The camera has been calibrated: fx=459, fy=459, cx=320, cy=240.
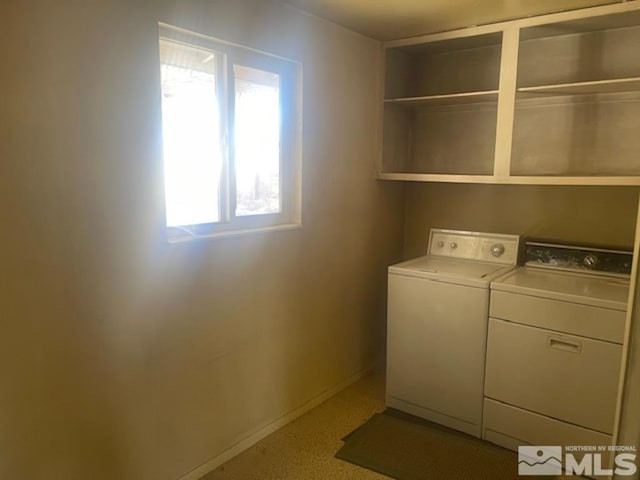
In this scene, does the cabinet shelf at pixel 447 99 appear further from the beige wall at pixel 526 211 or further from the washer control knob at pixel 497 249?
the washer control knob at pixel 497 249

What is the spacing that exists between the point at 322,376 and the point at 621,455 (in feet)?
5.61

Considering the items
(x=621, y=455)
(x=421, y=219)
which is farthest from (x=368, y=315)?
(x=621, y=455)

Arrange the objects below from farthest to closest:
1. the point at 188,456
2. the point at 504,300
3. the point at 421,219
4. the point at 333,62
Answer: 1. the point at 421,219
2. the point at 333,62
3. the point at 504,300
4. the point at 188,456

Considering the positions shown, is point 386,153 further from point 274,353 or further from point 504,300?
point 274,353

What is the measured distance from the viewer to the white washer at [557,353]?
2152 mm

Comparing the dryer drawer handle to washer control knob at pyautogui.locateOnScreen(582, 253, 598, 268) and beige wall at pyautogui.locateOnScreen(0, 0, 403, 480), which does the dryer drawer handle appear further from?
beige wall at pyautogui.locateOnScreen(0, 0, 403, 480)

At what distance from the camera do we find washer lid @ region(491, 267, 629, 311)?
7.09 feet

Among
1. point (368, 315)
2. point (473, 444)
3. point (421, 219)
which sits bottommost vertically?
point (473, 444)

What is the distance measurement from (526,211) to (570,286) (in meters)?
0.70

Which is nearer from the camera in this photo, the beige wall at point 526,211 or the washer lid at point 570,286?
the washer lid at point 570,286

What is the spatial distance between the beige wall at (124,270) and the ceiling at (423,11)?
0.14m

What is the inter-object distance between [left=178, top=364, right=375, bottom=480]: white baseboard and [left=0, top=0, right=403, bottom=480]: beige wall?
0.05 meters

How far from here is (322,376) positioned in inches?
114

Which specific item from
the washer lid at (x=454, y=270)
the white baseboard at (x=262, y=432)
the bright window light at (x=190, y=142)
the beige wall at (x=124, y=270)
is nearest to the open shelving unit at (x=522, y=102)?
the washer lid at (x=454, y=270)
